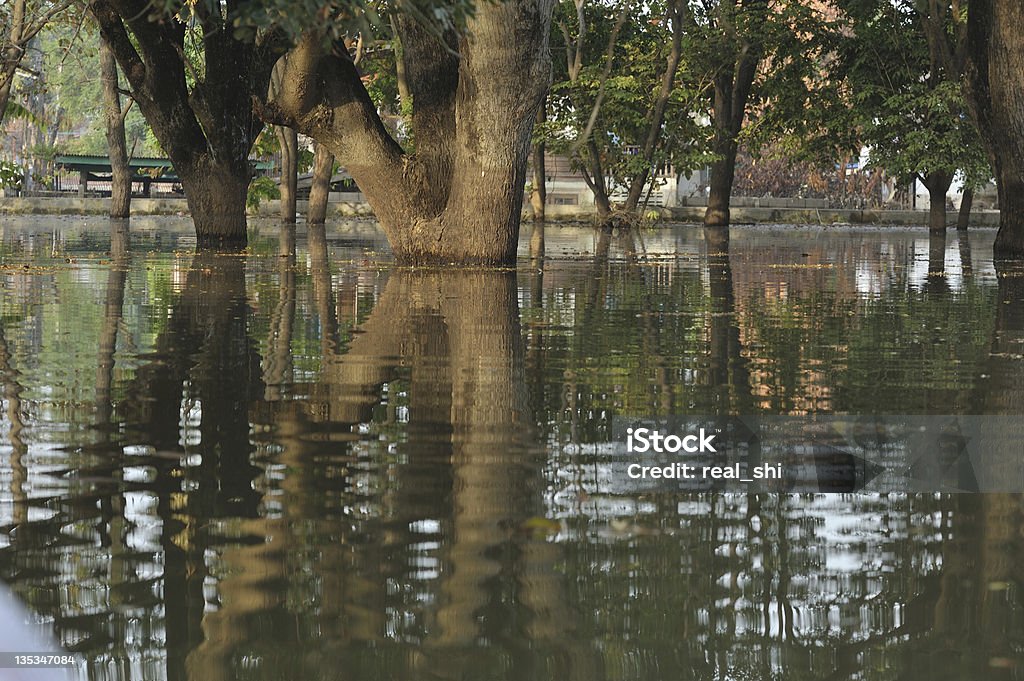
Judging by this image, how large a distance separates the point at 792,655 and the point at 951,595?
1.95ft

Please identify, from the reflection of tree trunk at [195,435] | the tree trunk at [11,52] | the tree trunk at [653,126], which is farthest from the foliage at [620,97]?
the reflection of tree trunk at [195,435]

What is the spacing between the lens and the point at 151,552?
12.2 ft

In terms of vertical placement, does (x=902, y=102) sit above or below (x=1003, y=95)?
above

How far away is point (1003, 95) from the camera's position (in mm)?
22672

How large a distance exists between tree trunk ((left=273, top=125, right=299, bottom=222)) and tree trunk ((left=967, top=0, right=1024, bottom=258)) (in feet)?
71.1

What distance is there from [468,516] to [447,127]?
14162mm

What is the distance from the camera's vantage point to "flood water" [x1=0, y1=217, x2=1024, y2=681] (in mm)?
3018

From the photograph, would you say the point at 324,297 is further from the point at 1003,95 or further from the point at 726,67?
the point at 726,67

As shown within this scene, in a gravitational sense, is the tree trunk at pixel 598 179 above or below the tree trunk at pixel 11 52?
below

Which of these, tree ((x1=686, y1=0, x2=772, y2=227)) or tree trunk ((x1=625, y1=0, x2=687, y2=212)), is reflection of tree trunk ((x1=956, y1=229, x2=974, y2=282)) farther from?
tree ((x1=686, y1=0, x2=772, y2=227))

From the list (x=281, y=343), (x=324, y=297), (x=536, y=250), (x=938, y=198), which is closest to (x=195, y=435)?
(x=281, y=343)

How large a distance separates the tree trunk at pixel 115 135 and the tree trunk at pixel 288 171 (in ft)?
14.0

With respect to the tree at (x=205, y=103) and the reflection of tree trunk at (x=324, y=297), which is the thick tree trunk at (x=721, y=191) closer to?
the reflection of tree trunk at (x=324, y=297)

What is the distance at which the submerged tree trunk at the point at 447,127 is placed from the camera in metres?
16.4
